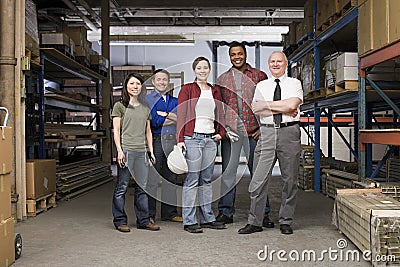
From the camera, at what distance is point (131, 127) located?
15.4ft

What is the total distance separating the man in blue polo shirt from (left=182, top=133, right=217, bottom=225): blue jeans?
505 mm

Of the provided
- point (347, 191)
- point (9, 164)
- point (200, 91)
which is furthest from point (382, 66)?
point (9, 164)

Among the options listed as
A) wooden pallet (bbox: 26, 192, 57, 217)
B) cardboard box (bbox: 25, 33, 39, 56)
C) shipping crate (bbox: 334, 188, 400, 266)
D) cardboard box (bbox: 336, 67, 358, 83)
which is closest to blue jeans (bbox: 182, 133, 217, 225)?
shipping crate (bbox: 334, 188, 400, 266)

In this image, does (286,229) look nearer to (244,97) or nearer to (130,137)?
(244,97)

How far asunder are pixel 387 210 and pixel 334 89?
3369 mm

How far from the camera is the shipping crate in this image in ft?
11.3

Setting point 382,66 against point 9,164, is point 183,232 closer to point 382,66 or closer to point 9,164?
point 9,164

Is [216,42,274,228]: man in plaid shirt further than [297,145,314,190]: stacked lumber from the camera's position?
No

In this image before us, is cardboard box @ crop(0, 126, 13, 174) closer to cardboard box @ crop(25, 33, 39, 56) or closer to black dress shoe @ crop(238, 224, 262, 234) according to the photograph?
black dress shoe @ crop(238, 224, 262, 234)

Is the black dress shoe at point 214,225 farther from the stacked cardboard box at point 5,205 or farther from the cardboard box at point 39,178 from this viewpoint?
the cardboard box at point 39,178

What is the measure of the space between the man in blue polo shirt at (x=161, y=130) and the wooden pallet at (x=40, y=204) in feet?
5.10

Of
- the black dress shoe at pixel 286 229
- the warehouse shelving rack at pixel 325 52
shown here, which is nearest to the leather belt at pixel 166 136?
the black dress shoe at pixel 286 229

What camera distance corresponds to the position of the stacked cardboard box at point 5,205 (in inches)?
138

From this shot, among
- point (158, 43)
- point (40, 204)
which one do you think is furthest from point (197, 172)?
point (158, 43)
